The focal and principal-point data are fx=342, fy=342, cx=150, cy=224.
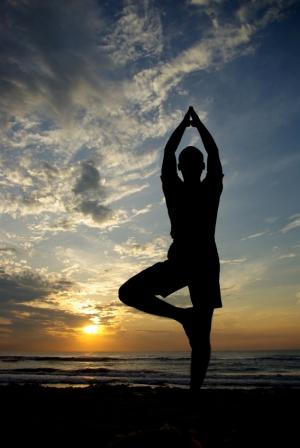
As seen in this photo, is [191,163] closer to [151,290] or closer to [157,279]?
[157,279]

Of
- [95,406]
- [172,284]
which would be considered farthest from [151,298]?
[95,406]

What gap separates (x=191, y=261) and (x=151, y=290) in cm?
48

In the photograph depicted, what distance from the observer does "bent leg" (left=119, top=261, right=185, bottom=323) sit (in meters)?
3.27

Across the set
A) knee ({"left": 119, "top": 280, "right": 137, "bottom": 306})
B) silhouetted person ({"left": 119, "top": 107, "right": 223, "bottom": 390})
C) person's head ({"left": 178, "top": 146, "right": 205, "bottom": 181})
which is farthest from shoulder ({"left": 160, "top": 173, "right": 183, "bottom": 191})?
knee ({"left": 119, "top": 280, "right": 137, "bottom": 306})

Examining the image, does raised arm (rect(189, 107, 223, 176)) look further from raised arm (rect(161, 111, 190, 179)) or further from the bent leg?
the bent leg

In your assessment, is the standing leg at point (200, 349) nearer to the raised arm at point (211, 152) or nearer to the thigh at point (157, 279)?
the thigh at point (157, 279)

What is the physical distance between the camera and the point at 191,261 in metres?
3.35

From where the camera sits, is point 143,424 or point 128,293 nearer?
point 143,424

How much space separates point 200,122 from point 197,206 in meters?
0.99

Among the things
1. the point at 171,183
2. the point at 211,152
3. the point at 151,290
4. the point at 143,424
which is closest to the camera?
the point at 143,424

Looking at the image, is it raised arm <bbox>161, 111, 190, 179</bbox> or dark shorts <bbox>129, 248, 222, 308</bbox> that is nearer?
dark shorts <bbox>129, 248, 222, 308</bbox>

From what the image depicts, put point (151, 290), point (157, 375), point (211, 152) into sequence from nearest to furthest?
point (151, 290) → point (211, 152) → point (157, 375)

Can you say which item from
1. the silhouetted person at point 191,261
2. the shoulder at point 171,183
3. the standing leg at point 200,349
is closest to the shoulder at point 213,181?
the silhouetted person at point 191,261

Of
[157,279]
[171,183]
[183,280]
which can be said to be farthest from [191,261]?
[171,183]
